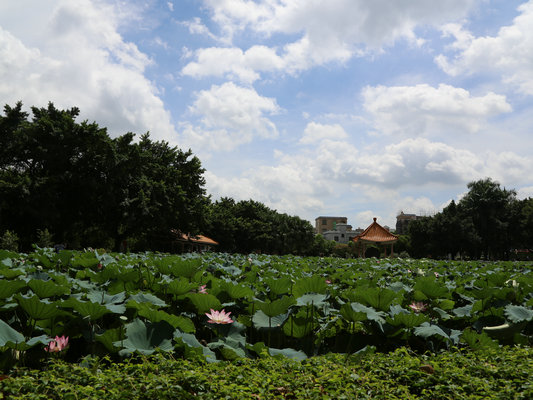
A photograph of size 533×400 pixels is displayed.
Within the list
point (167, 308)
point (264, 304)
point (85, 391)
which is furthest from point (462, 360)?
point (85, 391)

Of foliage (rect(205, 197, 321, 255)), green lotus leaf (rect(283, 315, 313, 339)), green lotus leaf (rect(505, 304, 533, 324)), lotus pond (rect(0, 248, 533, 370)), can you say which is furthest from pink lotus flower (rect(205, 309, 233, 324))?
foliage (rect(205, 197, 321, 255))

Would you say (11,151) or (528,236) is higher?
(11,151)

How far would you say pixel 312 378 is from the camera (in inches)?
103

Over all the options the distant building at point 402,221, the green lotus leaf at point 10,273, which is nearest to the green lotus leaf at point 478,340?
the green lotus leaf at point 10,273

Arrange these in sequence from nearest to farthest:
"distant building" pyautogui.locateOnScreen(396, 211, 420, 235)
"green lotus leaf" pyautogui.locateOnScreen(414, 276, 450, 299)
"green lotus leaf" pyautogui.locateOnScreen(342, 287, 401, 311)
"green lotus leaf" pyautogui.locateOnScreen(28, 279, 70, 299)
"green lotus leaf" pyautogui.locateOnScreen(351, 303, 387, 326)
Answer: "green lotus leaf" pyautogui.locateOnScreen(28, 279, 70, 299) → "green lotus leaf" pyautogui.locateOnScreen(351, 303, 387, 326) → "green lotus leaf" pyautogui.locateOnScreen(342, 287, 401, 311) → "green lotus leaf" pyautogui.locateOnScreen(414, 276, 450, 299) → "distant building" pyautogui.locateOnScreen(396, 211, 420, 235)

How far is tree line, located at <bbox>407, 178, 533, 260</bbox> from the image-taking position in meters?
49.7

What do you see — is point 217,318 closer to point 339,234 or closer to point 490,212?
point 490,212

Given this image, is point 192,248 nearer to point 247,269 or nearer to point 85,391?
point 247,269

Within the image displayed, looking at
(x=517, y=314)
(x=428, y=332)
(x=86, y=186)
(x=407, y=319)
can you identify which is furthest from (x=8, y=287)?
(x=86, y=186)

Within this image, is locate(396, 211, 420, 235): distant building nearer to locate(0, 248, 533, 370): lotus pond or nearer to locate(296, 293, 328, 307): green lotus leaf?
locate(0, 248, 533, 370): lotus pond

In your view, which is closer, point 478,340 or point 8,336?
point 8,336

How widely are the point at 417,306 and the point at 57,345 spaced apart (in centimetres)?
313

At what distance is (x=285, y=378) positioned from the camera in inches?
99.3

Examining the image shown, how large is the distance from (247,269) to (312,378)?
3.58 metres
